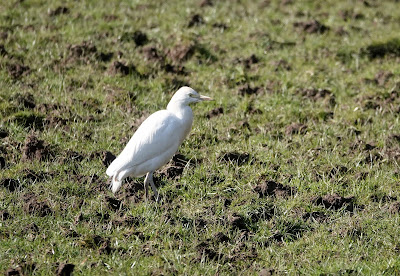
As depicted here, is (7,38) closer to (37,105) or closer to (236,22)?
(37,105)

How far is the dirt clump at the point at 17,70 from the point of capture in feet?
30.8

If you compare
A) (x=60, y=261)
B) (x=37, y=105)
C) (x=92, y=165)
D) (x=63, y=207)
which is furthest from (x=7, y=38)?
(x=60, y=261)

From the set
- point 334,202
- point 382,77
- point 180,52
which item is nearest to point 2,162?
point 334,202

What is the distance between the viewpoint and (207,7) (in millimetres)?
12461

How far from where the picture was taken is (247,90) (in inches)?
379

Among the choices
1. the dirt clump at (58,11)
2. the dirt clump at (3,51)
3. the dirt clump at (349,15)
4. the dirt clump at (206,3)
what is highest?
the dirt clump at (58,11)

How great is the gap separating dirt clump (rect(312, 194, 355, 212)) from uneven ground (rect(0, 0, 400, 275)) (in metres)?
0.02

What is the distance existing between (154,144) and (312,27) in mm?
5881

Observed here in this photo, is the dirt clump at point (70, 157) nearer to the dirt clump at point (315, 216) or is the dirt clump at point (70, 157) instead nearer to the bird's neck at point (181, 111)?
the bird's neck at point (181, 111)

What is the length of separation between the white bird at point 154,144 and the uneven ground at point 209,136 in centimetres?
28

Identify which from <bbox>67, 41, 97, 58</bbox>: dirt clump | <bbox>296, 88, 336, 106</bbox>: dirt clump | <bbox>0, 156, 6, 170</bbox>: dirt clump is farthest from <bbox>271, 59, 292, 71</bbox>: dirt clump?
<bbox>0, 156, 6, 170</bbox>: dirt clump

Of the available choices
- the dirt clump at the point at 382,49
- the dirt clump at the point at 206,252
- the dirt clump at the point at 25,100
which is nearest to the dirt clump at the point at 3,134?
the dirt clump at the point at 25,100

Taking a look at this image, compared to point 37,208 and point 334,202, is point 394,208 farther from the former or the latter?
point 37,208

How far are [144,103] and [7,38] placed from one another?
2840 mm
